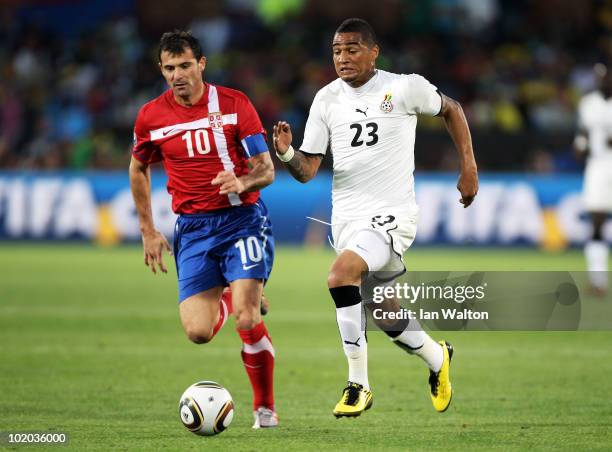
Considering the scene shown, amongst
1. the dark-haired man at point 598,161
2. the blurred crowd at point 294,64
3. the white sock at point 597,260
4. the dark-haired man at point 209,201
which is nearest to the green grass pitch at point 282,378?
the dark-haired man at point 209,201

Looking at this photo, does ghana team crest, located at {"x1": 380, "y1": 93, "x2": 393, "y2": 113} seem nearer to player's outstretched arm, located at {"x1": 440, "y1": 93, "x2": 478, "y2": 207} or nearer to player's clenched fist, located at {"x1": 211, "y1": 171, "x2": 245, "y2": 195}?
player's outstretched arm, located at {"x1": 440, "y1": 93, "x2": 478, "y2": 207}

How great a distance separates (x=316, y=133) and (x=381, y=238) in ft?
2.70

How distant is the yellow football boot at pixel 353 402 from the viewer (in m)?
7.43

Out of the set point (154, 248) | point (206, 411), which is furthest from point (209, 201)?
point (206, 411)

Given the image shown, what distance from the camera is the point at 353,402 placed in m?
7.48

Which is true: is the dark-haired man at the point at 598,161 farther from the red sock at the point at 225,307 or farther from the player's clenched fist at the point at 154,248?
the player's clenched fist at the point at 154,248

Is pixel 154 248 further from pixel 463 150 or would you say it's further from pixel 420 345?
pixel 463 150

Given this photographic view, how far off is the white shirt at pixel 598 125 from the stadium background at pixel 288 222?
290 cm

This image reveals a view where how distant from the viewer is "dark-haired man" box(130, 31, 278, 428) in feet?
25.2

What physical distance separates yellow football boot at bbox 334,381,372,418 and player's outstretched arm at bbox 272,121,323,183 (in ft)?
4.40

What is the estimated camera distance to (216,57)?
2539 cm

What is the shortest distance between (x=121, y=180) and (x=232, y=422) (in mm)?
14226

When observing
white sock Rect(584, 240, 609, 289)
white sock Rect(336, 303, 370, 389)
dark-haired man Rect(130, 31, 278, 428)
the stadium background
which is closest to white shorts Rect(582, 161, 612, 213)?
white sock Rect(584, 240, 609, 289)

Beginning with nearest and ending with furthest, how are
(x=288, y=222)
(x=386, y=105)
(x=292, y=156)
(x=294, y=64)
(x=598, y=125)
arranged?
(x=292, y=156)
(x=386, y=105)
(x=598, y=125)
(x=288, y=222)
(x=294, y=64)
